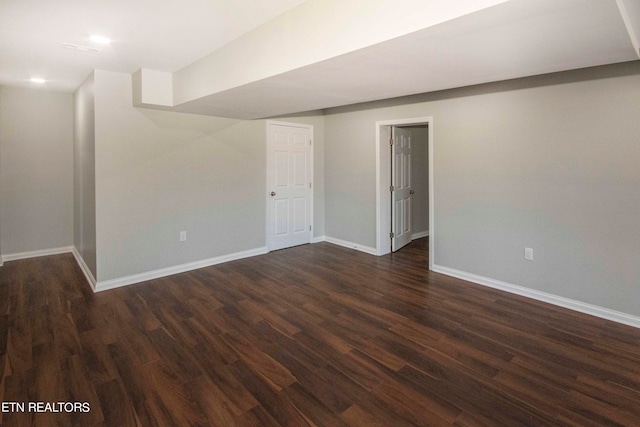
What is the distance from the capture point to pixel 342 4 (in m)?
1.92

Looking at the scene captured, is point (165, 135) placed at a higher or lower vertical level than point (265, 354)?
higher

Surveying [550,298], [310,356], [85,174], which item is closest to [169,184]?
[85,174]

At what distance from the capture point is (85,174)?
4172mm

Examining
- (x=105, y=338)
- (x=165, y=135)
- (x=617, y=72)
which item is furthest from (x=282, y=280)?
(x=617, y=72)

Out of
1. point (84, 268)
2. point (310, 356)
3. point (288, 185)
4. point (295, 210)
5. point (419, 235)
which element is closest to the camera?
point (310, 356)

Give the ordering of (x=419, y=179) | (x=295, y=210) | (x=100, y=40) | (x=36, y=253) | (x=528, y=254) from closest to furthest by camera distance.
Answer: (x=100, y=40) → (x=528, y=254) → (x=36, y=253) → (x=295, y=210) → (x=419, y=179)

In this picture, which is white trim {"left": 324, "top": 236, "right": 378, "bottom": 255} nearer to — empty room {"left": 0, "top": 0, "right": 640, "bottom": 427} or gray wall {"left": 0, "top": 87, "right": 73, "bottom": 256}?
empty room {"left": 0, "top": 0, "right": 640, "bottom": 427}

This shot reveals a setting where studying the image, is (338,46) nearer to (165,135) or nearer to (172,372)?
(172,372)

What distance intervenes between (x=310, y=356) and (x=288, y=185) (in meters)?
3.45

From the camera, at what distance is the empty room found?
1.94 m

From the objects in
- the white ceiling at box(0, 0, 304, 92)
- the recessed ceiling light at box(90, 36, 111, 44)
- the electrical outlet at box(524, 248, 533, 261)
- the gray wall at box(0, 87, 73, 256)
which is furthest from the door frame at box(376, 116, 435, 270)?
the gray wall at box(0, 87, 73, 256)

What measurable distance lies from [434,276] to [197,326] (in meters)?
2.79

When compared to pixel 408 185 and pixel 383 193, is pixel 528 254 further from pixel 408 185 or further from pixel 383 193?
pixel 408 185

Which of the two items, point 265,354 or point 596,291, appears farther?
point 596,291
